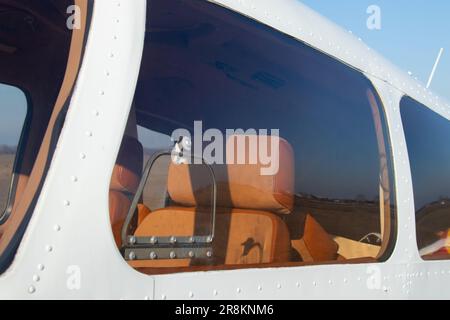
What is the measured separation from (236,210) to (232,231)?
0.09 meters

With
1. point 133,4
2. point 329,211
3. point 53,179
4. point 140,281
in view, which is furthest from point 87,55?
point 329,211

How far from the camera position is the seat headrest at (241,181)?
2.28 m

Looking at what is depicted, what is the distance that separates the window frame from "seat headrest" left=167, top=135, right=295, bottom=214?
1.40m

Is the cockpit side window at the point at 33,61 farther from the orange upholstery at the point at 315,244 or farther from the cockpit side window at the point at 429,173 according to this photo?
the cockpit side window at the point at 429,173

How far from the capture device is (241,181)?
2314 millimetres

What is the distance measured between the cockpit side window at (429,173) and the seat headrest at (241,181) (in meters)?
0.85

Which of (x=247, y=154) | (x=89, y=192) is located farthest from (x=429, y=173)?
(x=89, y=192)

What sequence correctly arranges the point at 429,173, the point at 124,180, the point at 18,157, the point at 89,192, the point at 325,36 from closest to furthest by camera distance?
1. the point at 89,192
2. the point at 124,180
3. the point at 325,36
4. the point at 429,173
5. the point at 18,157

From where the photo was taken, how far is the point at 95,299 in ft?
5.09

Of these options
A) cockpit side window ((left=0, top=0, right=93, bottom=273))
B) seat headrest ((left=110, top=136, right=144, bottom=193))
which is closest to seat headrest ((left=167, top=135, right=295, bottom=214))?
seat headrest ((left=110, top=136, right=144, bottom=193))

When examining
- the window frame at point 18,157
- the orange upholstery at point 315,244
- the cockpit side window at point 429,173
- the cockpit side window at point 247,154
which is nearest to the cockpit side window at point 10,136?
the window frame at point 18,157

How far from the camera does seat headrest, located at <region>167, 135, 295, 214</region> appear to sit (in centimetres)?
228

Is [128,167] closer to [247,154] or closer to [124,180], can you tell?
[124,180]
